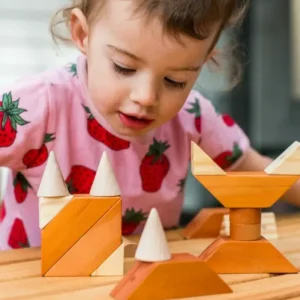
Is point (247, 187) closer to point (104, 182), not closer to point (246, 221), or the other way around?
point (246, 221)

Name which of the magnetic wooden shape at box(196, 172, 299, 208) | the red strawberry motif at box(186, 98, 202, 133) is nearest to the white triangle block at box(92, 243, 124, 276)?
the magnetic wooden shape at box(196, 172, 299, 208)

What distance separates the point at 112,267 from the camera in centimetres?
73

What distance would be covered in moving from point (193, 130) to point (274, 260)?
43 cm

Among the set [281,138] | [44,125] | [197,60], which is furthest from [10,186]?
[281,138]

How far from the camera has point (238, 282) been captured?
713 mm

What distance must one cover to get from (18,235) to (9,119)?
24cm

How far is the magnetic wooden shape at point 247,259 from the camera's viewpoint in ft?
2.43

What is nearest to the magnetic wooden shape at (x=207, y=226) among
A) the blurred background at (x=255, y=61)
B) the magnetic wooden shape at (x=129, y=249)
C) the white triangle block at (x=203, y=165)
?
the magnetic wooden shape at (x=129, y=249)

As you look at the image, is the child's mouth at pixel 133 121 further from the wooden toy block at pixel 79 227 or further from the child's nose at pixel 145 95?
the wooden toy block at pixel 79 227

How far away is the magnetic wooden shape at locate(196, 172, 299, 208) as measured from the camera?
722 millimetres

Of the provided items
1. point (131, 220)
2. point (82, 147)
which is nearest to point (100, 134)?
point (82, 147)

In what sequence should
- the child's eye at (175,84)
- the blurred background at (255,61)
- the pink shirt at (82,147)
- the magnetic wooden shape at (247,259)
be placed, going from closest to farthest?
the magnetic wooden shape at (247,259) → the child's eye at (175,84) → the pink shirt at (82,147) → the blurred background at (255,61)

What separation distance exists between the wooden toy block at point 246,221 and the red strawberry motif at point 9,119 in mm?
341

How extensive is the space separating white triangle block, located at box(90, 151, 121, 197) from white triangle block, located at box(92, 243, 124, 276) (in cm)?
7
